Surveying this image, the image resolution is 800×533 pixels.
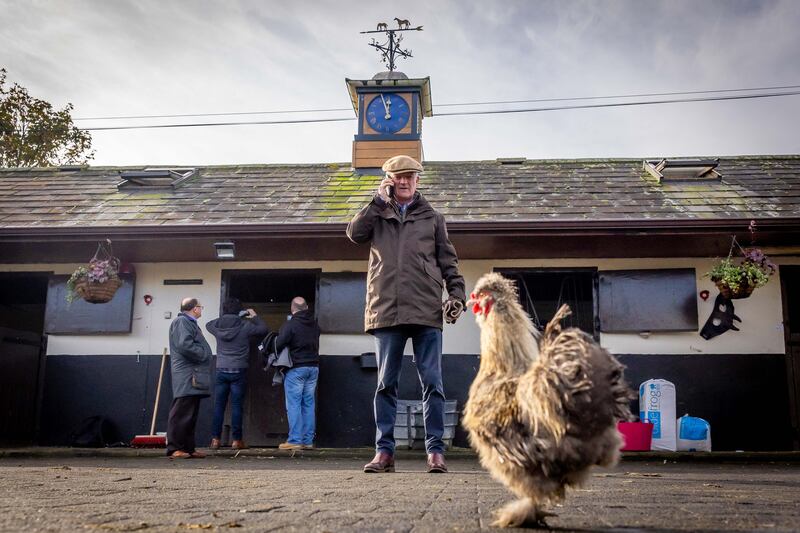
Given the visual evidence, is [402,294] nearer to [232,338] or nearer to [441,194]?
[232,338]

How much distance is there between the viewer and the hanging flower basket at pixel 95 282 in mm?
10898

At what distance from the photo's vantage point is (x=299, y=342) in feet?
35.2

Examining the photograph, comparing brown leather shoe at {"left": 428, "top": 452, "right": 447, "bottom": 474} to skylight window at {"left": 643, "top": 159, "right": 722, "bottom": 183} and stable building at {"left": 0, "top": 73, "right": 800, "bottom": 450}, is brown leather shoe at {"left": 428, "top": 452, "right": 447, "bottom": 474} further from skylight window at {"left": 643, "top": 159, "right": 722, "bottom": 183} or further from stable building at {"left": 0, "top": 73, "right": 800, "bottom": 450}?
skylight window at {"left": 643, "top": 159, "right": 722, "bottom": 183}

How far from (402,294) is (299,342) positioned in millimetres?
4961

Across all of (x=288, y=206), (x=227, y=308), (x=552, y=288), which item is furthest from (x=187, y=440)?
(x=552, y=288)

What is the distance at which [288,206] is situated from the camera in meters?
12.3

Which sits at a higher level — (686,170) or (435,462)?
(686,170)

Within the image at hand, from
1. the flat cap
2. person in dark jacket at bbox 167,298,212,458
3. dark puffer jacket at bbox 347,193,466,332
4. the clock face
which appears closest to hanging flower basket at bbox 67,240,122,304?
person in dark jacket at bbox 167,298,212,458

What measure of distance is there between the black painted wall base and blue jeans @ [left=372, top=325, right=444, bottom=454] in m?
5.18

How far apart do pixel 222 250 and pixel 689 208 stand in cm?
687

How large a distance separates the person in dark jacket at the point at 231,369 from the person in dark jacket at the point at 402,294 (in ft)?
16.9

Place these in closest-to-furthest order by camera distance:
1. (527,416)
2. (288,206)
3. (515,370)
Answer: (527,416) → (515,370) → (288,206)

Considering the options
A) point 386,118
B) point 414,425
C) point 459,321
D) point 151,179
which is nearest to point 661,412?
point 459,321

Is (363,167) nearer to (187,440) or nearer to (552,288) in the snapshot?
(552,288)
